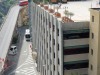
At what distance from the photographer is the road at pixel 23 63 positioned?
88.4 meters

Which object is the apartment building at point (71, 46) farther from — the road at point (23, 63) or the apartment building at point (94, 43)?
the road at point (23, 63)

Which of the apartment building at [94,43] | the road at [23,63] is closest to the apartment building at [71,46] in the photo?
the apartment building at [94,43]

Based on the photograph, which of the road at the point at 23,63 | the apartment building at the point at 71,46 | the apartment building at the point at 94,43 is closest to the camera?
the apartment building at the point at 94,43

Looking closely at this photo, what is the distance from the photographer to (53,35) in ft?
197

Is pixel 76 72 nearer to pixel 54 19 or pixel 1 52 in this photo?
pixel 54 19

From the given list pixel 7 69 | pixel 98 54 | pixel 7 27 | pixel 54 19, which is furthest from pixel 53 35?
pixel 7 27

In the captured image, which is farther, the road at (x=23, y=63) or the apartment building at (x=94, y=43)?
the road at (x=23, y=63)

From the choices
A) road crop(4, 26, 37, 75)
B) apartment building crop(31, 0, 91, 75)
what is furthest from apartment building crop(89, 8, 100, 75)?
road crop(4, 26, 37, 75)

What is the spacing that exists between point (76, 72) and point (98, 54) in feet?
20.6

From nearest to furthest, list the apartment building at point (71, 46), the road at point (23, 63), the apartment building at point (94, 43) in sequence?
the apartment building at point (94, 43), the apartment building at point (71, 46), the road at point (23, 63)

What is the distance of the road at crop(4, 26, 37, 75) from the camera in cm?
8844

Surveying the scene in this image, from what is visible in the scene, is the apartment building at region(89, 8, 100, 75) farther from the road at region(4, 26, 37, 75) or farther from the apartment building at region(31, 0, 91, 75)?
the road at region(4, 26, 37, 75)

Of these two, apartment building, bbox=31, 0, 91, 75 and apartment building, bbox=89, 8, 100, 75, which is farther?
apartment building, bbox=31, 0, 91, 75

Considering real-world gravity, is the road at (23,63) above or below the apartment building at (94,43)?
below
